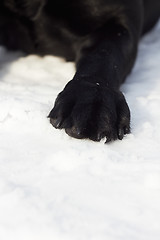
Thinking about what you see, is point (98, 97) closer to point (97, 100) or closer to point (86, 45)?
point (97, 100)

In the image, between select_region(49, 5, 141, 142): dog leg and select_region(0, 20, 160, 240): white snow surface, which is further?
select_region(49, 5, 141, 142): dog leg

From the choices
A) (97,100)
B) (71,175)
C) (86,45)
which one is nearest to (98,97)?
(97,100)

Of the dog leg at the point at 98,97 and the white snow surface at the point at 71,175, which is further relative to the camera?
the dog leg at the point at 98,97

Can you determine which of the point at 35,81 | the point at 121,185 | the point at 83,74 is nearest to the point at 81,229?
the point at 121,185
